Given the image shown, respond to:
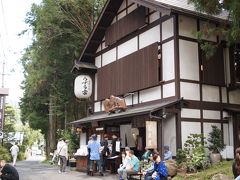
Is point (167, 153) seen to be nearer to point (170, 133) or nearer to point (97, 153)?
point (170, 133)

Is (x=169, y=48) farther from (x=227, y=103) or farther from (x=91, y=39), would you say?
(x=91, y=39)

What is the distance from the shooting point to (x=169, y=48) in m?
17.1

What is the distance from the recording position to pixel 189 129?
16391mm

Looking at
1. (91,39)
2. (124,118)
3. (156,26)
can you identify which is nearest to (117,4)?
(91,39)

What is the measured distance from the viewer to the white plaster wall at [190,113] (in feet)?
53.7

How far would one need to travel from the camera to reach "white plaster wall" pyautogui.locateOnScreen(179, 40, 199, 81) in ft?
54.9

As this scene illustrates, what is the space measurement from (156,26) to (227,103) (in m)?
5.03

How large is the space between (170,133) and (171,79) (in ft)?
7.89

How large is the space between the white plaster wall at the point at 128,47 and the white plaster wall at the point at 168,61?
2629 millimetres

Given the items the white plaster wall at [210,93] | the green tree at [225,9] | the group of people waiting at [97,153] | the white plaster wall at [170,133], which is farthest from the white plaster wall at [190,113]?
the group of people waiting at [97,153]

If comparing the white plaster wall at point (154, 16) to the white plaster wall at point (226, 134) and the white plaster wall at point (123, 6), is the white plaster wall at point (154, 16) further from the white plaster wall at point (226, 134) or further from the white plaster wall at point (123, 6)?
the white plaster wall at point (226, 134)

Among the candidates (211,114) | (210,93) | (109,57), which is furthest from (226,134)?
(109,57)

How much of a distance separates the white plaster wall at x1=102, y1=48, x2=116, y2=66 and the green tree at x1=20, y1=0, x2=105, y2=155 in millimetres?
5037

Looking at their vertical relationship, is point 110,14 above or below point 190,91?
above
